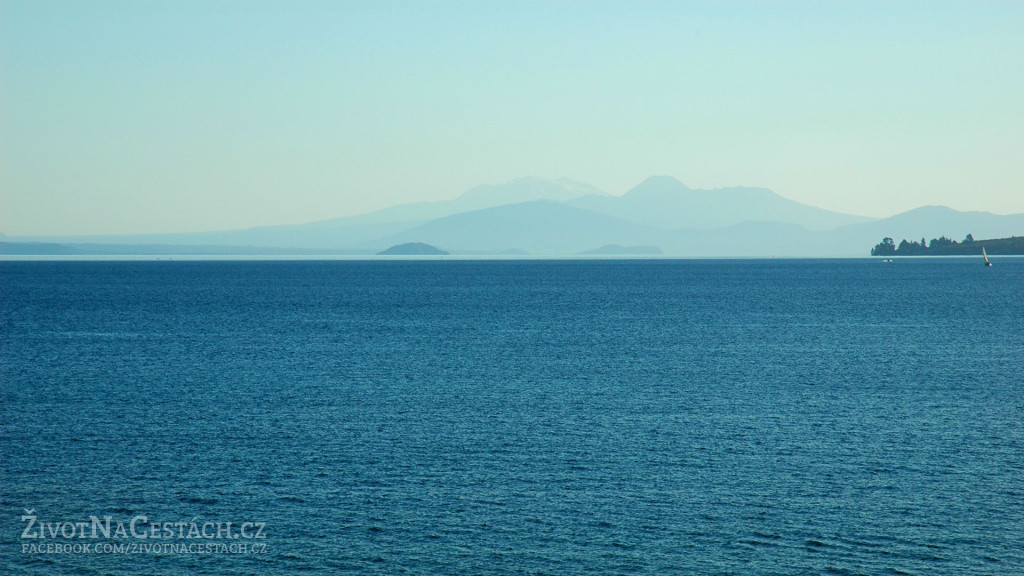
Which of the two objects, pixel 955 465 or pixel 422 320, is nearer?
pixel 955 465

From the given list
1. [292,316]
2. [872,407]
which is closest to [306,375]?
[872,407]

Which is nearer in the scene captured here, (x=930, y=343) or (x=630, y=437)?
(x=630, y=437)

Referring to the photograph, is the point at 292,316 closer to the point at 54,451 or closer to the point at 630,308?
the point at 630,308

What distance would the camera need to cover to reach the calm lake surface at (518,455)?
29547 mm

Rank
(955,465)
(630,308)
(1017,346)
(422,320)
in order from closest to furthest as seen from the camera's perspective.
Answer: (955,465), (1017,346), (422,320), (630,308)

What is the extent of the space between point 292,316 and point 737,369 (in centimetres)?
6990

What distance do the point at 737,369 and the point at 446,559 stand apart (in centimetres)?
4447

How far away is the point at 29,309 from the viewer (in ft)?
430

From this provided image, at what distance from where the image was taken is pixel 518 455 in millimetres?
40406

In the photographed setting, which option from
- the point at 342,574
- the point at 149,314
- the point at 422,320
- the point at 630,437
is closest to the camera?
the point at 342,574

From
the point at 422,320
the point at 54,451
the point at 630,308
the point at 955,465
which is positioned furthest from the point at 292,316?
the point at 955,465

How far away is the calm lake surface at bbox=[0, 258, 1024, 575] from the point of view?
29.5m

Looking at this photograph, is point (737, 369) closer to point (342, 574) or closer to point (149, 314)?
point (342, 574)

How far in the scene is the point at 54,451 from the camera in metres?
40.3
